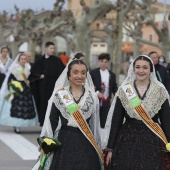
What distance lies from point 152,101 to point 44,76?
23.2ft

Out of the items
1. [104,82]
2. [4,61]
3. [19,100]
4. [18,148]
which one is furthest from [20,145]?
[4,61]

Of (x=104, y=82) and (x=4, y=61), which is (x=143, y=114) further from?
(x=4, y=61)

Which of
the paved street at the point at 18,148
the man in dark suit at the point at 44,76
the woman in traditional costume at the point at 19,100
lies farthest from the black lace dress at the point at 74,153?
the woman in traditional costume at the point at 19,100

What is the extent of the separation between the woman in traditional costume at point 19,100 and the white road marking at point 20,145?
32 centimetres

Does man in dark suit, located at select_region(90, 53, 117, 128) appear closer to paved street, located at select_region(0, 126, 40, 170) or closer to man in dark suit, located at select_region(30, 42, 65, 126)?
paved street, located at select_region(0, 126, 40, 170)

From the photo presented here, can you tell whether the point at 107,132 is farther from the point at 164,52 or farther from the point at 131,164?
the point at 164,52

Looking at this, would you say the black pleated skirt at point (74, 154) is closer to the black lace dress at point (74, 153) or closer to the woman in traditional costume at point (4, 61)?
the black lace dress at point (74, 153)

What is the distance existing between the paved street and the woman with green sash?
295 cm

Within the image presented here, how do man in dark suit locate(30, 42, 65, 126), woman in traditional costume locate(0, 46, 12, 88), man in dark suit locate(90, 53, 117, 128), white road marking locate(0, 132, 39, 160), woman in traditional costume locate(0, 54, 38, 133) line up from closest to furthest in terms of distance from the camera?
white road marking locate(0, 132, 39, 160), man in dark suit locate(90, 53, 117, 128), man in dark suit locate(30, 42, 65, 126), woman in traditional costume locate(0, 54, 38, 133), woman in traditional costume locate(0, 46, 12, 88)

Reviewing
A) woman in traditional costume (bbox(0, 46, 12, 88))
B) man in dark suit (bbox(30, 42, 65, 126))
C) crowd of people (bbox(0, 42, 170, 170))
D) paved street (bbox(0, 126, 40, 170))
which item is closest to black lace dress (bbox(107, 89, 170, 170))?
crowd of people (bbox(0, 42, 170, 170))

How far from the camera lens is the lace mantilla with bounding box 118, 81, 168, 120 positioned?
20.1 ft

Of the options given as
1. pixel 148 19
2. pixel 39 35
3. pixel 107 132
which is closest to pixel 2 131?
pixel 107 132

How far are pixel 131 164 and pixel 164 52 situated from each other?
96.0 ft

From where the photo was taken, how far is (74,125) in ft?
20.3
